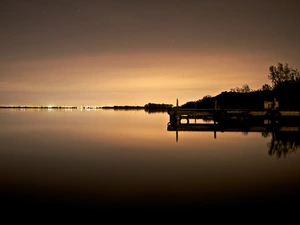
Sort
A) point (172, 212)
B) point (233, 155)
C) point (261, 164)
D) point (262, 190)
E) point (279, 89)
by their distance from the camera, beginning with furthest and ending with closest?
1. point (279, 89)
2. point (233, 155)
3. point (261, 164)
4. point (262, 190)
5. point (172, 212)

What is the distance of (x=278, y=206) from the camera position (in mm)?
7340

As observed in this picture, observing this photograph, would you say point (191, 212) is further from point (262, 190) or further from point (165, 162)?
point (165, 162)

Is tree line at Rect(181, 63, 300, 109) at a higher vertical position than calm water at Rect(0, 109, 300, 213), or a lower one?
higher

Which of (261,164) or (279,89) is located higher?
(279,89)

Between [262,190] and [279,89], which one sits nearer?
[262,190]

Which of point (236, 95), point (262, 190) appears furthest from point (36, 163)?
point (236, 95)

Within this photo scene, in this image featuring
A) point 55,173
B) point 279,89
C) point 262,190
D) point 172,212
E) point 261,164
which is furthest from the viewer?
point 279,89

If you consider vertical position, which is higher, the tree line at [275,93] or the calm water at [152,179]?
the tree line at [275,93]

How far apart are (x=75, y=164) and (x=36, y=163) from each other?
6.63ft

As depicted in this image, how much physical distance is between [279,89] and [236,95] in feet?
48.9

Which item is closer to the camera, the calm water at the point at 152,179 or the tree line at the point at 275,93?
the calm water at the point at 152,179

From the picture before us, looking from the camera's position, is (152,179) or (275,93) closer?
(152,179)

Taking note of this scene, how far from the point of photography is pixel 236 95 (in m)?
69.0

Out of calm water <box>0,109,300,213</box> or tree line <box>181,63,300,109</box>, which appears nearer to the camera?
calm water <box>0,109,300,213</box>
